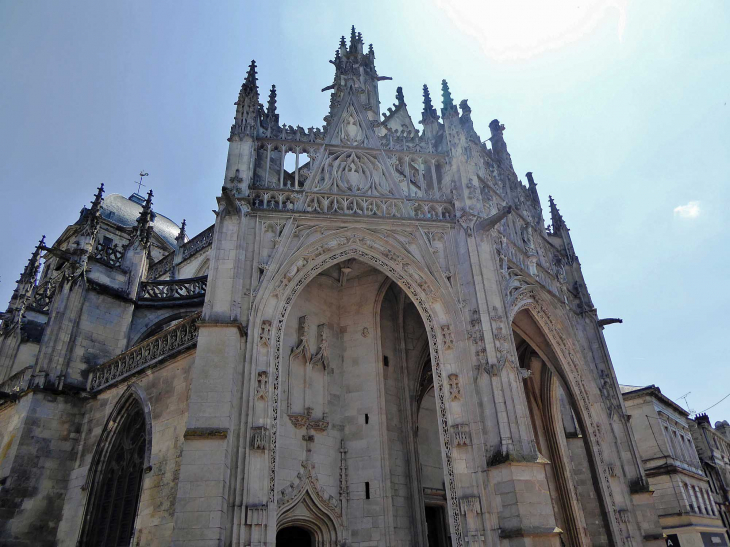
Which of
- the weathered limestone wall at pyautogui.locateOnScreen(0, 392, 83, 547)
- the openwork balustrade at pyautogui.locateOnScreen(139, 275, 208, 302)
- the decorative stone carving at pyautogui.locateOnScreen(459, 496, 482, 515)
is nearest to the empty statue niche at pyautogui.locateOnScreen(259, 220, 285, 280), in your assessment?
the decorative stone carving at pyautogui.locateOnScreen(459, 496, 482, 515)

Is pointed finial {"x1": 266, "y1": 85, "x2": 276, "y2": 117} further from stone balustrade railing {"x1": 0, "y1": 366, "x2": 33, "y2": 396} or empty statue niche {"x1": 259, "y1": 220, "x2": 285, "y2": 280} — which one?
stone balustrade railing {"x1": 0, "y1": 366, "x2": 33, "y2": 396}

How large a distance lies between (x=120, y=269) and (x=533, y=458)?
46.7 ft

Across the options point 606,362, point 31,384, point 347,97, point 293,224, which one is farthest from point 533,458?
point 31,384

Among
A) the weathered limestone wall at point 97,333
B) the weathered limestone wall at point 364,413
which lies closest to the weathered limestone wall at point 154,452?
the weathered limestone wall at point 97,333

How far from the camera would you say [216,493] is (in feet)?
29.5

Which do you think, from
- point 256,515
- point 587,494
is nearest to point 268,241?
point 256,515

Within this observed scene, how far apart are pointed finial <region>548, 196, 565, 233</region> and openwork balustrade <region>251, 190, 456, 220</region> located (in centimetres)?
973

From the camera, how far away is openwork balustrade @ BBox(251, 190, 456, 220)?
13305 mm

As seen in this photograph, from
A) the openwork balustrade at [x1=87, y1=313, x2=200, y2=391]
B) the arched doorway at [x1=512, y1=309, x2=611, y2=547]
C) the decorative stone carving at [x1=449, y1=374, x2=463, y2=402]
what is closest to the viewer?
the decorative stone carving at [x1=449, y1=374, x2=463, y2=402]

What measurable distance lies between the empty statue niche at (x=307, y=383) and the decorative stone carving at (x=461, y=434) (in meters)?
3.58

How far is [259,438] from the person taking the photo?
33.0 feet

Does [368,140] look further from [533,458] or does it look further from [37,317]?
[37,317]

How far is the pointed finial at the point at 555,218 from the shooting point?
2210 centimetres

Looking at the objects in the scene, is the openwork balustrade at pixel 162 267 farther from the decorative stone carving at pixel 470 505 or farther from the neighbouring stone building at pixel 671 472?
the neighbouring stone building at pixel 671 472
